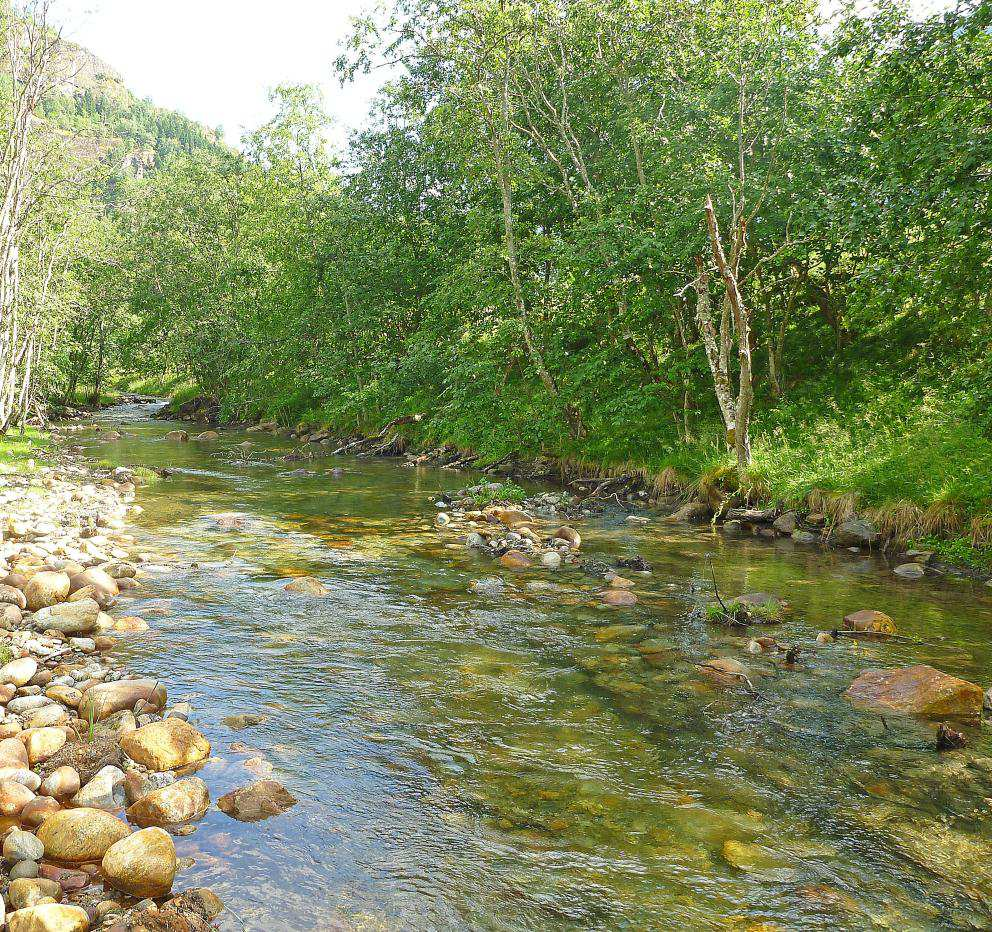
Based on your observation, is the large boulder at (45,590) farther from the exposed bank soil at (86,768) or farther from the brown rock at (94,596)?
the brown rock at (94,596)

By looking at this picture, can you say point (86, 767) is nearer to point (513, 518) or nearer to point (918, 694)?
point (918, 694)

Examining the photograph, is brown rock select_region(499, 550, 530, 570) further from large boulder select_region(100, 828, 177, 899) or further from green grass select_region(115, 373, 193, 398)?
green grass select_region(115, 373, 193, 398)

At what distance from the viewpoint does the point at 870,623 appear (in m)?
8.00

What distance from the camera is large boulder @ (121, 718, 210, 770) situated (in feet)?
16.0

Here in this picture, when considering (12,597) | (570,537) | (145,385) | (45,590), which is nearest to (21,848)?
(12,597)

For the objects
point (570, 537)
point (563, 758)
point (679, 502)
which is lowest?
point (563, 758)

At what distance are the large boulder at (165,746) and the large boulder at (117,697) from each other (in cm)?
63

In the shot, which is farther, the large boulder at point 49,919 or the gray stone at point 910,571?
the gray stone at point 910,571

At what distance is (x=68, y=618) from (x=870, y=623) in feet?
29.3

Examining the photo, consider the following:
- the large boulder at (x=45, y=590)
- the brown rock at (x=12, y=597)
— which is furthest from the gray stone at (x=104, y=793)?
the large boulder at (x=45, y=590)

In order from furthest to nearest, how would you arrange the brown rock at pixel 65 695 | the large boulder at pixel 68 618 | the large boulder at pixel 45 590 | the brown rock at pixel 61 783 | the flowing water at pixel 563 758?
1. the large boulder at pixel 45 590
2. the large boulder at pixel 68 618
3. the brown rock at pixel 65 695
4. the brown rock at pixel 61 783
5. the flowing water at pixel 563 758

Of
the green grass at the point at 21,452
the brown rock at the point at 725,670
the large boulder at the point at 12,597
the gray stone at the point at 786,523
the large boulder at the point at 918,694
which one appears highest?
the gray stone at the point at 786,523

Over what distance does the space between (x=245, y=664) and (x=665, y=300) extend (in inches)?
607

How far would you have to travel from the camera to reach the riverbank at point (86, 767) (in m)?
3.53
